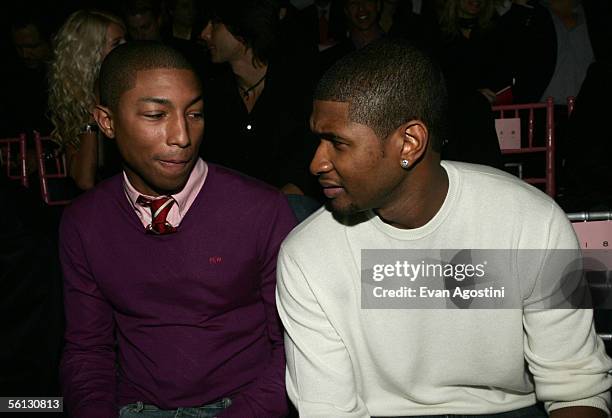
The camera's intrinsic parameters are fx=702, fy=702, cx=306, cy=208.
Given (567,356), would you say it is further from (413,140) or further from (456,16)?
(456,16)

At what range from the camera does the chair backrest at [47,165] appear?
431 centimetres

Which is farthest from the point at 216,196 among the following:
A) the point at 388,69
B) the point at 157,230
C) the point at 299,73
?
the point at 299,73

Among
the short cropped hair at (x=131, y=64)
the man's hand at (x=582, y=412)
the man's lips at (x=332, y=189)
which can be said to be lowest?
the man's hand at (x=582, y=412)

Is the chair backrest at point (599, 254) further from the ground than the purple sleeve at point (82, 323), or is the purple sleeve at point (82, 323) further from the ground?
the chair backrest at point (599, 254)

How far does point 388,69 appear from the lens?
6.12 feet

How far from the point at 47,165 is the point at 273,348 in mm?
3009

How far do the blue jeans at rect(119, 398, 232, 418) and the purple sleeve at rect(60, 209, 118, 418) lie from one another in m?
0.07

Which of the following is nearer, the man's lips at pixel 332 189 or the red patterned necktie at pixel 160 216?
the man's lips at pixel 332 189

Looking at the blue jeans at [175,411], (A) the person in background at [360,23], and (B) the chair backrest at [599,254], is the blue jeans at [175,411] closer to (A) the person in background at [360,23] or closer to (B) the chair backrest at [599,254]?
(B) the chair backrest at [599,254]

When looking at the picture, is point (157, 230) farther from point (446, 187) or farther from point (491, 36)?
point (491, 36)

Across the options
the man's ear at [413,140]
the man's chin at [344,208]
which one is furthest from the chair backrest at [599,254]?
the man's chin at [344,208]

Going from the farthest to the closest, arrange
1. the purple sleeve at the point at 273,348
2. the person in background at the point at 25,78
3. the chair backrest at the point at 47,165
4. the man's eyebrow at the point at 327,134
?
1. the person in background at the point at 25,78
2. the chair backrest at the point at 47,165
3. the purple sleeve at the point at 273,348
4. the man's eyebrow at the point at 327,134

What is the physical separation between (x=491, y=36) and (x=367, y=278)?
362 cm

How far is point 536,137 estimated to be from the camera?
14.3 feet
